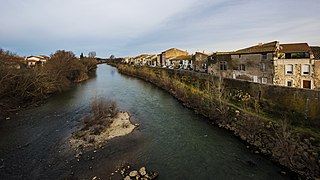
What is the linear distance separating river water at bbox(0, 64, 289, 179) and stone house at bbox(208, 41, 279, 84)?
7.93m

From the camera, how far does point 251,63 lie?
2000 centimetres

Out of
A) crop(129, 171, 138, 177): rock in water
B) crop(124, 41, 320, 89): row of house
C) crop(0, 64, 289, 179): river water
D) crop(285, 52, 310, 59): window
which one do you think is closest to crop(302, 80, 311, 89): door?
crop(124, 41, 320, 89): row of house

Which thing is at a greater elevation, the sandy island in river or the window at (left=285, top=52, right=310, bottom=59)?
the window at (left=285, top=52, right=310, bottom=59)

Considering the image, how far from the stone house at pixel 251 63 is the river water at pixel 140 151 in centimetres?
793

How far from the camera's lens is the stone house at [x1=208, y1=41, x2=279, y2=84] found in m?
18.3

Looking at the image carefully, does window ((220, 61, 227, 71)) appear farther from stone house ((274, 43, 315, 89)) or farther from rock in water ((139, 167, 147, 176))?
rock in water ((139, 167, 147, 176))

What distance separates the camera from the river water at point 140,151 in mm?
8539

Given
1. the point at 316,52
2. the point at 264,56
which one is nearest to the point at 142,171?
the point at 264,56

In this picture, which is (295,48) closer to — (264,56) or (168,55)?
(264,56)

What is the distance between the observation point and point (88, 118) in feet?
48.6

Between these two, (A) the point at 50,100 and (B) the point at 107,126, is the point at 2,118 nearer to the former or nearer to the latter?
(A) the point at 50,100

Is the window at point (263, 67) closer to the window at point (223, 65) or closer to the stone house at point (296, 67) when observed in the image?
the stone house at point (296, 67)

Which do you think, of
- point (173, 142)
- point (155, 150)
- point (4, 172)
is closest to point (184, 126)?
point (173, 142)

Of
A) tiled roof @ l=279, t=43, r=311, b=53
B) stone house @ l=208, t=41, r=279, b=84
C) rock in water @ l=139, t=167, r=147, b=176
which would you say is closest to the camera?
rock in water @ l=139, t=167, r=147, b=176
